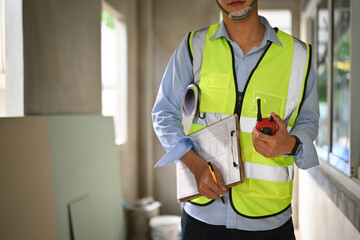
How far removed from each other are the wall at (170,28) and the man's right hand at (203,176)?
3416 millimetres

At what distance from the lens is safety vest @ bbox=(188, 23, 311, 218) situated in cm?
125

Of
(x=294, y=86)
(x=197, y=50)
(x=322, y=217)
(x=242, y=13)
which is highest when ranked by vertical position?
(x=242, y=13)

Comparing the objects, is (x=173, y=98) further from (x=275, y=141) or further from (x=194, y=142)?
(x=275, y=141)

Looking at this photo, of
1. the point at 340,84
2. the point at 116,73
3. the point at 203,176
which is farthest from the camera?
→ the point at 116,73

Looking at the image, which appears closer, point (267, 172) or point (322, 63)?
point (267, 172)

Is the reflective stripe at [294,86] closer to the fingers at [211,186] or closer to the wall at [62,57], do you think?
the fingers at [211,186]

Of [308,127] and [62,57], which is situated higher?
[62,57]

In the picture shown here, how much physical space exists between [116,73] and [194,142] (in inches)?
123

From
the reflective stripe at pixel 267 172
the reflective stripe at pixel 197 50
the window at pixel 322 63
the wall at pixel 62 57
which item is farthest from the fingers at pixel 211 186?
the window at pixel 322 63

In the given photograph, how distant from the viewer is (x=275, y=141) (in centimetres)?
110

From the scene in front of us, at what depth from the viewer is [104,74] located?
3963 mm

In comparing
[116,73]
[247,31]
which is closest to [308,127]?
[247,31]

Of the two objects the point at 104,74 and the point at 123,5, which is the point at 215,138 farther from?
the point at 123,5

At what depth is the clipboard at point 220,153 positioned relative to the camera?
120 cm
